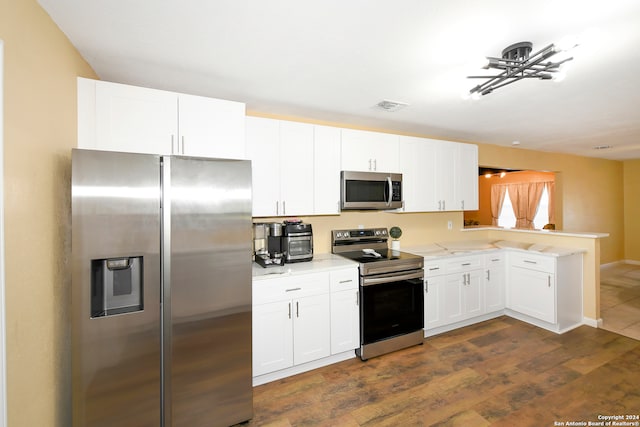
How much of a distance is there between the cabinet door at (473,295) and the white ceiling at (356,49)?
196 centimetres

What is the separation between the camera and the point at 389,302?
115 inches

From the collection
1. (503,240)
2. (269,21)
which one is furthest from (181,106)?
(503,240)

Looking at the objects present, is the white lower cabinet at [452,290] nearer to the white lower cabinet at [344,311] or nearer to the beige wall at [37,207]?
the white lower cabinet at [344,311]

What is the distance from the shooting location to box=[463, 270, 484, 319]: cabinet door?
353 cm

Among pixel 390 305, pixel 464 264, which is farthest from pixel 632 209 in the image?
pixel 390 305

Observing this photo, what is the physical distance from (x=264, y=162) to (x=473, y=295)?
3.02 meters

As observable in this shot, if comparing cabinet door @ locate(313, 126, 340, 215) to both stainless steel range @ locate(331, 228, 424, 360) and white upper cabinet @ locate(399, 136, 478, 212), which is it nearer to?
stainless steel range @ locate(331, 228, 424, 360)

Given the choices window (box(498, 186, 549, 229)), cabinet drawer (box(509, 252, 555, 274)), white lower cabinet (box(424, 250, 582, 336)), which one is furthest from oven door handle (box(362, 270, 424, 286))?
window (box(498, 186, 549, 229))

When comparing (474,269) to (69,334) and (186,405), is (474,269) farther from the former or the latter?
(69,334)

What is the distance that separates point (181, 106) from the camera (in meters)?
2.15

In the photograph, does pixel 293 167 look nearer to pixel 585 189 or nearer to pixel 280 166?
pixel 280 166

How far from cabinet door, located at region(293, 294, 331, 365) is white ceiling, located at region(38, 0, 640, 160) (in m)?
1.91

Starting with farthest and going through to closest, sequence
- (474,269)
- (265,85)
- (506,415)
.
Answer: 1. (474,269)
2. (265,85)
3. (506,415)

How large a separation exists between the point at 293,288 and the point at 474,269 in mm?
2436
